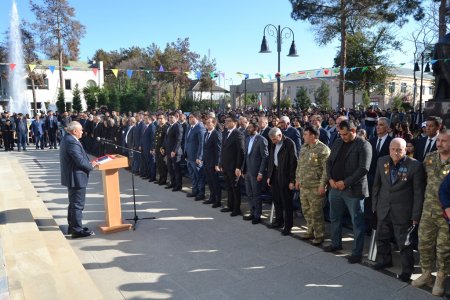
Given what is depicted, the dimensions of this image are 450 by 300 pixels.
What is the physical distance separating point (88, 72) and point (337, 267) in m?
52.6

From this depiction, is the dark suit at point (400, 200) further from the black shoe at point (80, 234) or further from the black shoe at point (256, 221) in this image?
the black shoe at point (80, 234)

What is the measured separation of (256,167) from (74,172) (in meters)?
2.92

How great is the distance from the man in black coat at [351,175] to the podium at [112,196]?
10.5 ft

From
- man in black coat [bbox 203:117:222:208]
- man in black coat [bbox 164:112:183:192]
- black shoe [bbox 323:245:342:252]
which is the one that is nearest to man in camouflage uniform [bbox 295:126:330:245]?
black shoe [bbox 323:245:342:252]

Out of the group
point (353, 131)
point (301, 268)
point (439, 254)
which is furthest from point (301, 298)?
point (353, 131)

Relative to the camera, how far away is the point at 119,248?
5.32m

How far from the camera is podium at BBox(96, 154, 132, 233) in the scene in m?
5.88

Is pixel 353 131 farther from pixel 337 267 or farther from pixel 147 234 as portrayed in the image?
pixel 147 234

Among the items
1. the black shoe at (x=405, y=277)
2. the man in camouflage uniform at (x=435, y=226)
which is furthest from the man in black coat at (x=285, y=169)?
the man in camouflage uniform at (x=435, y=226)

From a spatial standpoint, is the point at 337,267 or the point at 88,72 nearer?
the point at 337,267

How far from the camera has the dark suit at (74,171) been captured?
562 cm

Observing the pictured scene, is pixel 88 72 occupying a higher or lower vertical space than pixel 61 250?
higher

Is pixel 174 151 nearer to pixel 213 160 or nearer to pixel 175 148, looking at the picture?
pixel 175 148

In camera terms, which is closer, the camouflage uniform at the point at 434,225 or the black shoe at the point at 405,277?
the camouflage uniform at the point at 434,225
